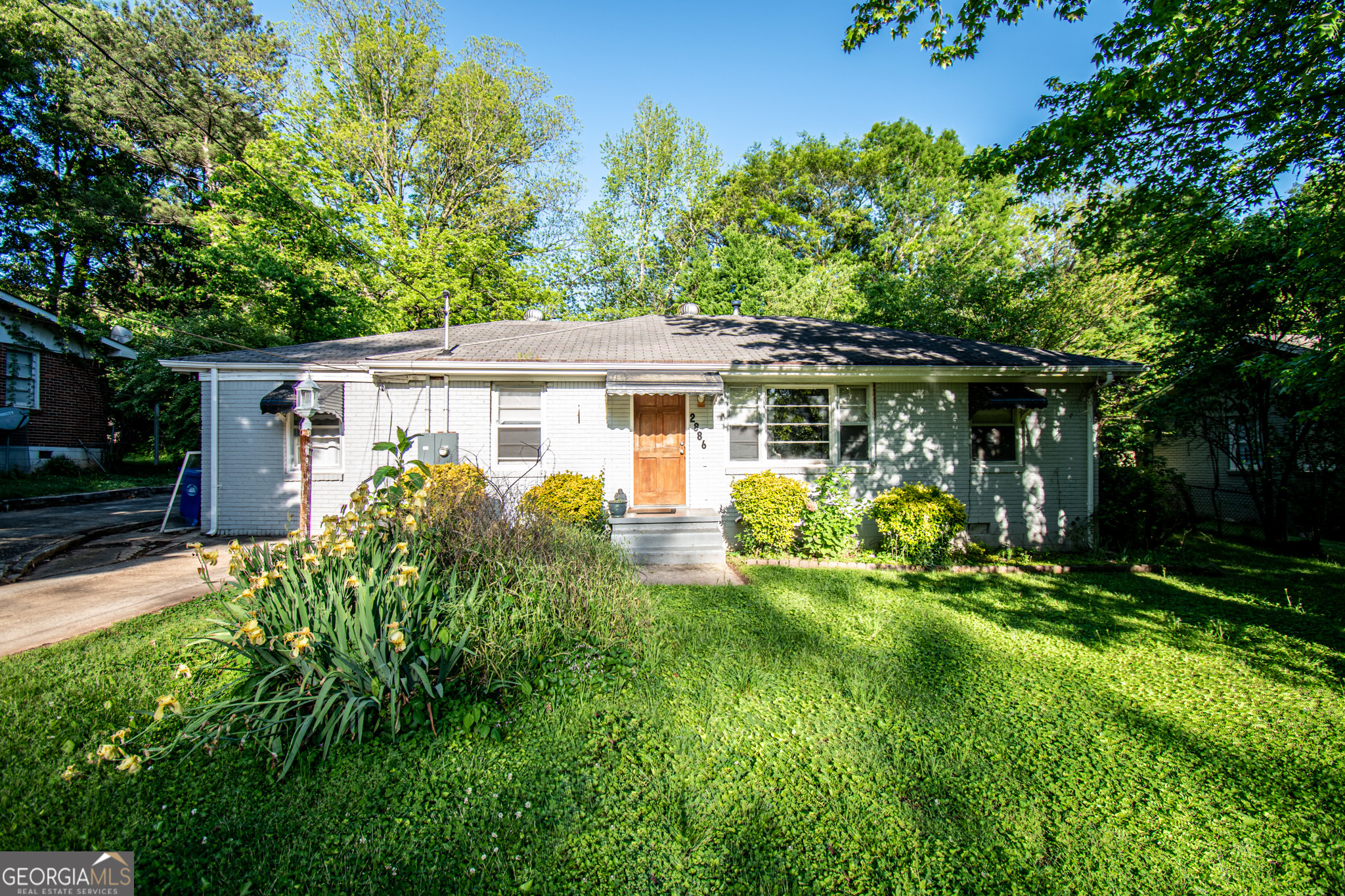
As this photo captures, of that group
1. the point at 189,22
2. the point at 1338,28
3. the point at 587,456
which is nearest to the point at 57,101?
the point at 189,22

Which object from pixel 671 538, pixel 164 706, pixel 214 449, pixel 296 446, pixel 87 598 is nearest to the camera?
pixel 164 706

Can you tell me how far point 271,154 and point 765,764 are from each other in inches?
946

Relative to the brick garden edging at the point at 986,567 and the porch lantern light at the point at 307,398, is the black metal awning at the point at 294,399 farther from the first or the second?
the brick garden edging at the point at 986,567

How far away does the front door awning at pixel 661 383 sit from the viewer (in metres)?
8.42

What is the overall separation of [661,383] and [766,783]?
255 inches

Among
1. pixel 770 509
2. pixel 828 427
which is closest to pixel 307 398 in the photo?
pixel 770 509

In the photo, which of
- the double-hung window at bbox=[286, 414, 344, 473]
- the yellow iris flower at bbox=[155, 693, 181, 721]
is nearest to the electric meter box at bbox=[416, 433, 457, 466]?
the double-hung window at bbox=[286, 414, 344, 473]

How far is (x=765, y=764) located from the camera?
2.93m

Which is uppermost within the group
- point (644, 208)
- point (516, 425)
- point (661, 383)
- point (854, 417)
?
point (644, 208)

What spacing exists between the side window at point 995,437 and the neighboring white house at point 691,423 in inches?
1.1

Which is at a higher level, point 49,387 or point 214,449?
point 49,387

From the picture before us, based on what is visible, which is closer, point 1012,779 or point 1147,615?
point 1012,779

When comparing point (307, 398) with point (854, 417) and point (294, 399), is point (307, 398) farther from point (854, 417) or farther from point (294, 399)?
point (854, 417)

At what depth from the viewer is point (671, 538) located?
8.08m
